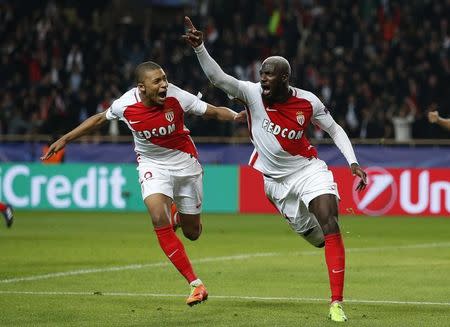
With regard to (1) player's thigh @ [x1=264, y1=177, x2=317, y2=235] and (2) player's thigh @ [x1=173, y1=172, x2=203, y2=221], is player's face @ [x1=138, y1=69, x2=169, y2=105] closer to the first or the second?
(2) player's thigh @ [x1=173, y1=172, x2=203, y2=221]

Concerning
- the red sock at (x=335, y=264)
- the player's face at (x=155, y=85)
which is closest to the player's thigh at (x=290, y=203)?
the red sock at (x=335, y=264)

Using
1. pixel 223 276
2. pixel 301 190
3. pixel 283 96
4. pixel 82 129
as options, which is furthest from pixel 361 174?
pixel 223 276

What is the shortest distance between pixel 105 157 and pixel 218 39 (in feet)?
16.0

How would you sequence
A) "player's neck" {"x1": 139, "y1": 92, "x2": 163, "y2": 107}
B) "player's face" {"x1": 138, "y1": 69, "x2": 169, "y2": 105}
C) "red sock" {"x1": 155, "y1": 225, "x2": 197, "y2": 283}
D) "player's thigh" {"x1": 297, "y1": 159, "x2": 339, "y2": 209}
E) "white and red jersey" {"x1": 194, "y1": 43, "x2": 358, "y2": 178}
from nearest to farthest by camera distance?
"player's thigh" {"x1": 297, "y1": 159, "x2": 339, "y2": 209} → "white and red jersey" {"x1": 194, "y1": 43, "x2": 358, "y2": 178} → "red sock" {"x1": 155, "y1": 225, "x2": 197, "y2": 283} → "player's face" {"x1": 138, "y1": 69, "x2": 169, "y2": 105} → "player's neck" {"x1": 139, "y1": 92, "x2": 163, "y2": 107}

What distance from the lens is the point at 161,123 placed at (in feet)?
36.1

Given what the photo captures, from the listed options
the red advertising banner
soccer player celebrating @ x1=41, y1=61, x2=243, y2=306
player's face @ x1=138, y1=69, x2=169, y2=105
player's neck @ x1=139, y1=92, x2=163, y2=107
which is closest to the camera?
soccer player celebrating @ x1=41, y1=61, x2=243, y2=306

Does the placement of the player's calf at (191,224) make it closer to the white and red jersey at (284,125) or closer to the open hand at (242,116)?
the open hand at (242,116)

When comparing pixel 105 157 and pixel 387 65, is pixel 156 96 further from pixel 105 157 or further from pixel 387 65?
pixel 387 65

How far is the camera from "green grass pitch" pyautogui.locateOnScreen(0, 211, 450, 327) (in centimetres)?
995

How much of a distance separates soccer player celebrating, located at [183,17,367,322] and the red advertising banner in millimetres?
12194

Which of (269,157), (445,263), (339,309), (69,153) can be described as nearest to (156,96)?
(269,157)

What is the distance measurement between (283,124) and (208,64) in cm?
88

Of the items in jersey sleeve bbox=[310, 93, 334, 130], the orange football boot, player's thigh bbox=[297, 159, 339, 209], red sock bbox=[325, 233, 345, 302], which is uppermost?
jersey sleeve bbox=[310, 93, 334, 130]

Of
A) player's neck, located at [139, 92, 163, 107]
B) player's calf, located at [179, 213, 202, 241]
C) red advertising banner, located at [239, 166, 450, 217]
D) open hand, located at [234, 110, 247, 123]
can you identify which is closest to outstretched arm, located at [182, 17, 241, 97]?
open hand, located at [234, 110, 247, 123]
